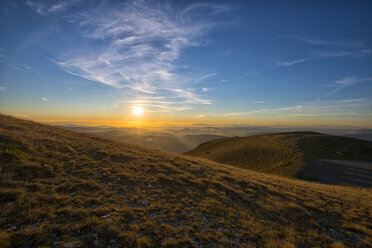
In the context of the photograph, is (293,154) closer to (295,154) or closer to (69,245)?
(295,154)

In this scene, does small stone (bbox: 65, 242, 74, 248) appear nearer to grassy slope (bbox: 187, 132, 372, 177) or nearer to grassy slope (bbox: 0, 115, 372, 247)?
grassy slope (bbox: 0, 115, 372, 247)

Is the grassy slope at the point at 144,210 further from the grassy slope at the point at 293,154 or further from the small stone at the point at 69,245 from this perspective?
the grassy slope at the point at 293,154

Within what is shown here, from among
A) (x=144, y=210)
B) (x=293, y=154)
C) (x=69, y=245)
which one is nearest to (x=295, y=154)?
(x=293, y=154)

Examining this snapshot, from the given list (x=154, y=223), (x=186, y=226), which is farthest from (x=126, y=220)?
(x=186, y=226)

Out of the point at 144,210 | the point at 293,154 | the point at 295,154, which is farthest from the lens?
the point at 293,154

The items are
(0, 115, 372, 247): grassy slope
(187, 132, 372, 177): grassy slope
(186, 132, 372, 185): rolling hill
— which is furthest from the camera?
(187, 132, 372, 177): grassy slope

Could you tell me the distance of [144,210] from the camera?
6.75m

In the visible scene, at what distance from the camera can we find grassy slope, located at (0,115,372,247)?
4.91 m

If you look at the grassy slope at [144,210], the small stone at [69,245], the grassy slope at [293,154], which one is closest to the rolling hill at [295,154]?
the grassy slope at [293,154]

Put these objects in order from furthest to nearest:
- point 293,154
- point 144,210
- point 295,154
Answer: point 293,154
point 295,154
point 144,210

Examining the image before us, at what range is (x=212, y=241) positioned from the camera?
5.58 metres

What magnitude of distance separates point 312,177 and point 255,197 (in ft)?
71.0

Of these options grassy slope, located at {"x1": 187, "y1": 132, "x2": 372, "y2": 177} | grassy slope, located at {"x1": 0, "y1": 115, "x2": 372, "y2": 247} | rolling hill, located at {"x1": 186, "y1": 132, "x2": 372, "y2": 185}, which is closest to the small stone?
grassy slope, located at {"x1": 0, "y1": 115, "x2": 372, "y2": 247}

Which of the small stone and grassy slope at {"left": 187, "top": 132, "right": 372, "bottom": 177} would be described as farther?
grassy slope at {"left": 187, "top": 132, "right": 372, "bottom": 177}
